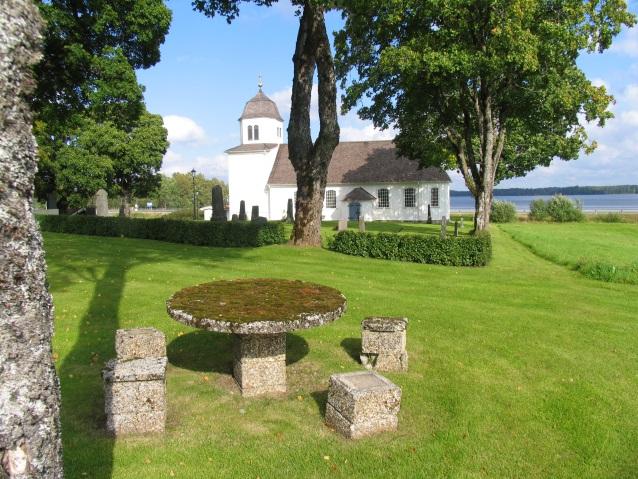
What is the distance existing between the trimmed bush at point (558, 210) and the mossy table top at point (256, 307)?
48378 mm

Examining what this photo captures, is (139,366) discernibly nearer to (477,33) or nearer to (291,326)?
(291,326)

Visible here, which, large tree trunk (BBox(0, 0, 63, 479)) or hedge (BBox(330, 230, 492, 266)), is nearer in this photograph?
large tree trunk (BBox(0, 0, 63, 479))

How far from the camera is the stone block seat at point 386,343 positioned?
314 inches

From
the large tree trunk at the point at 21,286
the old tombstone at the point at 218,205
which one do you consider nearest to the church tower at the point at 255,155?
the old tombstone at the point at 218,205

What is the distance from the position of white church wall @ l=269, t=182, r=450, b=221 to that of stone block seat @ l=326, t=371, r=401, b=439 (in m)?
44.1

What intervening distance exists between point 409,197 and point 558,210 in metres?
15.3

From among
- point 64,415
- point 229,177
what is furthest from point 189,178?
point 64,415

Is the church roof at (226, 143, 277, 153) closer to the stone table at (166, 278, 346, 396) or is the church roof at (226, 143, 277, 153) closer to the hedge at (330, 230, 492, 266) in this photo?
the hedge at (330, 230, 492, 266)

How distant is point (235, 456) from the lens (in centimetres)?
548

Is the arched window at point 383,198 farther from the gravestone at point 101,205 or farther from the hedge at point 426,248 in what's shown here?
the hedge at point 426,248

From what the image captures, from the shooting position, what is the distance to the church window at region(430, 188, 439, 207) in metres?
49.2

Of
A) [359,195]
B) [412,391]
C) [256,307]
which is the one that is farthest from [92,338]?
[359,195]

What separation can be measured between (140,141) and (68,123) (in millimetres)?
29786

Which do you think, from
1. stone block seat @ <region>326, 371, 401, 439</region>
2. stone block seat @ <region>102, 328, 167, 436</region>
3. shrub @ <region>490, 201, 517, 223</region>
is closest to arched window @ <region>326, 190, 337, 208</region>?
shrub @ <region>490, 201, 517, 223</region>
